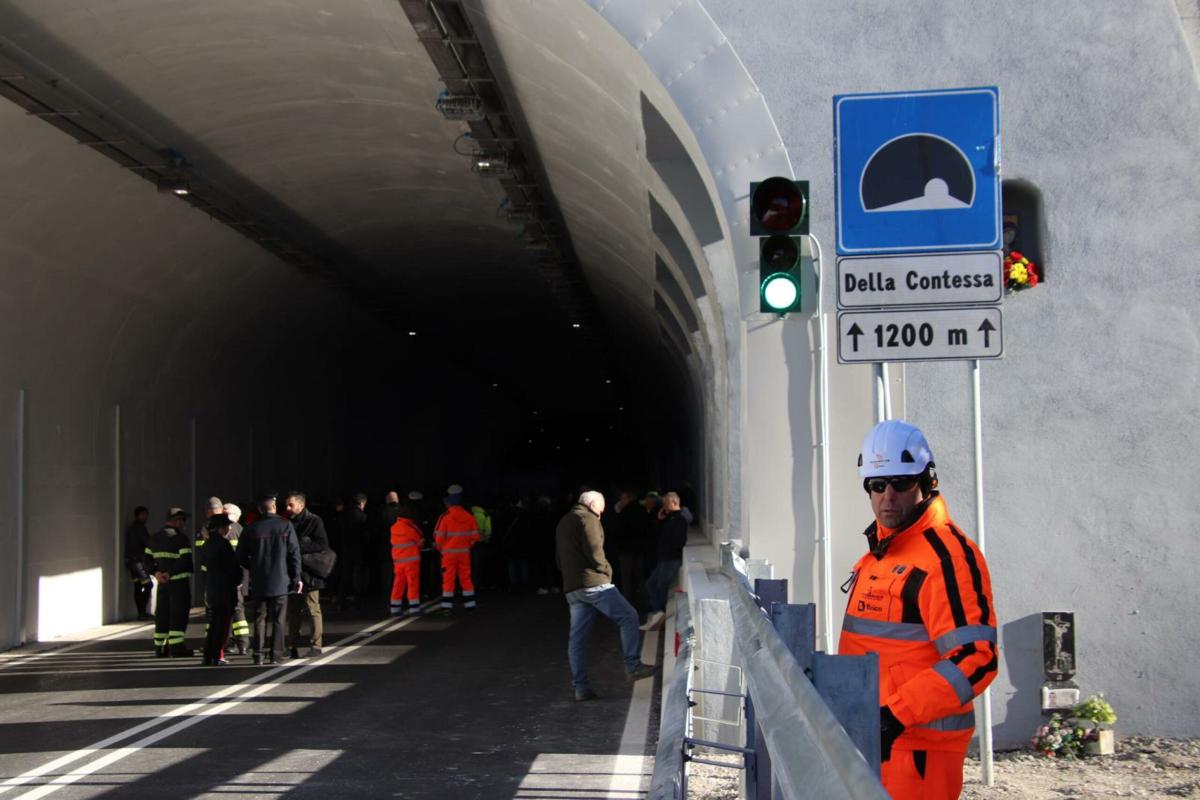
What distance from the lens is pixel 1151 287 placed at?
969 centimetres

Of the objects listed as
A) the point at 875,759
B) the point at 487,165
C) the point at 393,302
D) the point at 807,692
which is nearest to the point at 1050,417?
the point at 875,759

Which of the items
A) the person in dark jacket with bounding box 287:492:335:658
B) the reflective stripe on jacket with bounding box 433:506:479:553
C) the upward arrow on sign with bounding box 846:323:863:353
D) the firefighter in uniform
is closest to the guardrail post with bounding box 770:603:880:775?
the upward arrow on sign with bounding box 846:323:863:353

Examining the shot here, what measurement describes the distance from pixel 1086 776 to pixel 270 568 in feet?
29.7

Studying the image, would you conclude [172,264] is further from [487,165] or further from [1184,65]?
[1184,65]

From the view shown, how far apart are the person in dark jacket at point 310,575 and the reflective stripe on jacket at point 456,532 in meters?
4.41

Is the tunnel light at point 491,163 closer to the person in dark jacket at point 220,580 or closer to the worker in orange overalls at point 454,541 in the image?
the person in dark jacket at point 220,580

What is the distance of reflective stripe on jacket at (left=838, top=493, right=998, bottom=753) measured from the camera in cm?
425

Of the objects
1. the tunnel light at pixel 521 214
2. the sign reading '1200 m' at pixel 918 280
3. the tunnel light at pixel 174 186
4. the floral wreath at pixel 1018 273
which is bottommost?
the sign reading '1200 m' at pixel 918 280

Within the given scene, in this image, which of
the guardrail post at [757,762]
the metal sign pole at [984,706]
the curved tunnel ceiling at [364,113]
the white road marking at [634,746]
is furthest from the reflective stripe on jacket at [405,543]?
the guardrail post at [757,762]

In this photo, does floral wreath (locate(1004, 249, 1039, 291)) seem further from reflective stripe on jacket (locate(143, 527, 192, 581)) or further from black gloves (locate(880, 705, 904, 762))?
reflective stripe on jacket (locate(143, 527, 192, 581))

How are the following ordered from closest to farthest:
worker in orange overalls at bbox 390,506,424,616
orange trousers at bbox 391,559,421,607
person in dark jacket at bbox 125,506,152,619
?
1. worker in orange overalls at bbox 390,506,424,616
2. orange trousers at bbox 391,559,421,607
3. person in dark jacket at bbox 125,506,152,619

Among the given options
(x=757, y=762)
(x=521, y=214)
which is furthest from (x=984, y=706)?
(x=521, y=214)

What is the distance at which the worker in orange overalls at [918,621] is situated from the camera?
4273 millimetres

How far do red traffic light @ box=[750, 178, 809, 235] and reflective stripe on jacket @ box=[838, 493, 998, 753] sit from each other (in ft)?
12.8
